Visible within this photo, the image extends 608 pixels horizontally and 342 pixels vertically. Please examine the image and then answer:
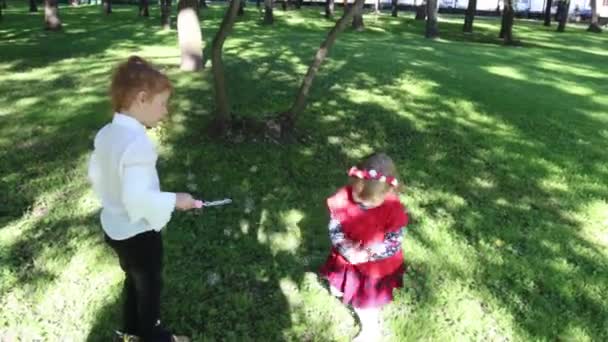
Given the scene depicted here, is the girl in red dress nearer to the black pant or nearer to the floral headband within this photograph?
the floral headband

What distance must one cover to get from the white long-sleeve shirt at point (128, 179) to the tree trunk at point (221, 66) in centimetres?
428

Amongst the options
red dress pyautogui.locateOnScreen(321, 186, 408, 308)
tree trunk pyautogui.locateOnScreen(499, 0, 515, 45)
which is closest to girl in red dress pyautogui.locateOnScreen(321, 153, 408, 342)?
red dress pyautogui.locateOnScreen(321, 186, 408, 308)

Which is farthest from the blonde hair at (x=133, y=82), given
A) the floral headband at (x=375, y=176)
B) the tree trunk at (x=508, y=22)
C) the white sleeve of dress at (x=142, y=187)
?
the tree trunk at (x=508, y=22)

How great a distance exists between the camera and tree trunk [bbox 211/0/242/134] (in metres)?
7.17

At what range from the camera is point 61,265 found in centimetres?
508

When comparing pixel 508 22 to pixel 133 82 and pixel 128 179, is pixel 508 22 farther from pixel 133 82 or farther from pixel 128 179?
pixel 128 179

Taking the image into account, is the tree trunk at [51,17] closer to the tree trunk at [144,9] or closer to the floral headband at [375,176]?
the tree trunk at [144,9]

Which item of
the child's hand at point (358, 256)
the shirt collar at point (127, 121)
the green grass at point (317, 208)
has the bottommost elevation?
the green grass at point (317, 208)

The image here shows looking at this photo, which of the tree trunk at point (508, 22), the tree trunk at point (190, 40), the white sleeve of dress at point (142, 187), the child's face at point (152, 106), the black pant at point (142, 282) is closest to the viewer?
the white sleeve of dress at point (142, 187)

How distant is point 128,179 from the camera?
2986mm

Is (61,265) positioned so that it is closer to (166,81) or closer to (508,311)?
(166,81)

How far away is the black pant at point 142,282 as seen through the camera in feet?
11.1

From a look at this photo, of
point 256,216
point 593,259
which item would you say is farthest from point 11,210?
point 593,259

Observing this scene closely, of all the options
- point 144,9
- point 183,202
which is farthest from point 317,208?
point 144,9
